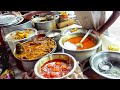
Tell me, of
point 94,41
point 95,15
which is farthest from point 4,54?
point 95,15

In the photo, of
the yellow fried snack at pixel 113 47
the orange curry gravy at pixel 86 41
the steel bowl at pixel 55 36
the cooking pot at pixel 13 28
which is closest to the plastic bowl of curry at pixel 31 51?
the steel bowl at pixel 55 36

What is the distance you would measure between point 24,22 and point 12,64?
659mm

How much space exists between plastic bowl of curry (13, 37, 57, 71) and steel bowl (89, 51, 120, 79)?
1.28 feet

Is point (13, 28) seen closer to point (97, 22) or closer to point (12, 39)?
point (12, 39)

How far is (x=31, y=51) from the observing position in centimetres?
154

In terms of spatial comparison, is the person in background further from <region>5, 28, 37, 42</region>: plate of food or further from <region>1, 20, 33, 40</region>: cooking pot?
<region>1, 20, 33, 40</region>: cooking pot

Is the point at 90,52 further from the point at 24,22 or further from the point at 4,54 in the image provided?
the point at 24,22

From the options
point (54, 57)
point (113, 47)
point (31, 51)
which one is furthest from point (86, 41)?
point (31, 51)

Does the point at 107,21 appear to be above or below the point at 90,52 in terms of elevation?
above

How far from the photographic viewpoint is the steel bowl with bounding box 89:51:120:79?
1236mm

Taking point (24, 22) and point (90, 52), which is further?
point (24, 22)

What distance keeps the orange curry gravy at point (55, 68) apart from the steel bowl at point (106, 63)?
21 cm

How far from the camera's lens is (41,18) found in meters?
2.28
